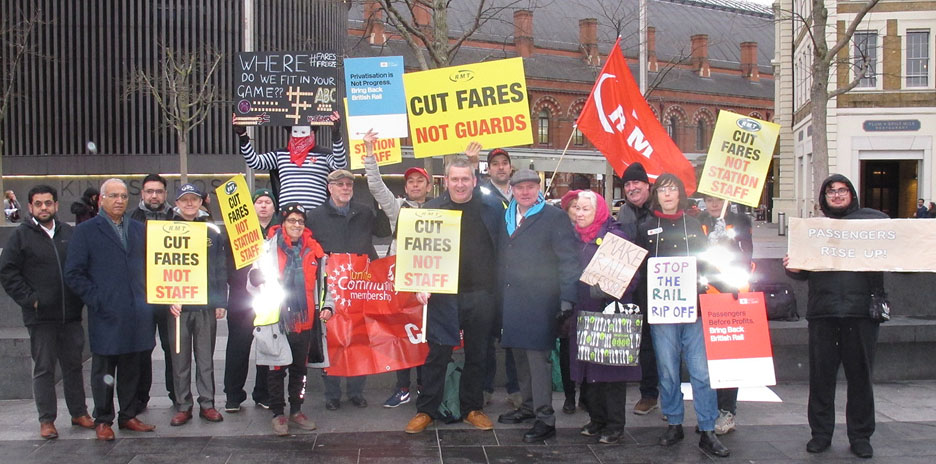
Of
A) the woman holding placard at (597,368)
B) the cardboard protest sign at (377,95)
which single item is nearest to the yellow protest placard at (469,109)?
the cardboard protest sign at (377,95)

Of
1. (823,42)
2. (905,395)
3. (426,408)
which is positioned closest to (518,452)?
(426,408)

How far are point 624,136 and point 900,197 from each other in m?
34.4

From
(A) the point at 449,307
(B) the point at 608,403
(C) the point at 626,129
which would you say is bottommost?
(B) the point at 608,403

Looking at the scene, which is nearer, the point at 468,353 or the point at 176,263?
the point at 176,263

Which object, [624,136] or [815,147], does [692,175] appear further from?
[815,147]

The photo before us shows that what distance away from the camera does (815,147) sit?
17938 mm

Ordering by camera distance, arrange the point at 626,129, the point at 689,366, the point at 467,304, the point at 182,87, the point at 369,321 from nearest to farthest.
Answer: the point at 689,366 → the point at 467,304 → the point at 369,321 → the point at 626,129 → the point at 182,87

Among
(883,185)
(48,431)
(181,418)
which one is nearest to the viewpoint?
(48,431)

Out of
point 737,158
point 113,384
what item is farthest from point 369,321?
point 737,158

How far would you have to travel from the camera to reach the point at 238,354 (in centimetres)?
771

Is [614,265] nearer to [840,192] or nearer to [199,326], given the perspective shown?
[840,192]

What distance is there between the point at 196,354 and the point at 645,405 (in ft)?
13.2

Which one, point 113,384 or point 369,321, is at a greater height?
point 369,321

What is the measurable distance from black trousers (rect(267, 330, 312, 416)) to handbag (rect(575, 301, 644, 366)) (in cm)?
229
